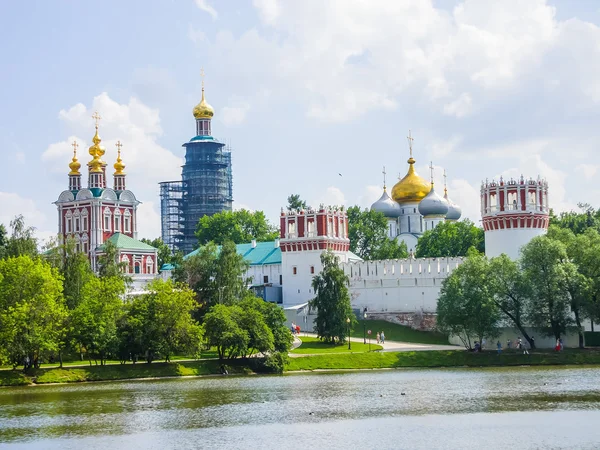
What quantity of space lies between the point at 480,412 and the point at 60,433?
13220mm

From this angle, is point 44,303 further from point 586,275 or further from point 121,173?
point 121,173

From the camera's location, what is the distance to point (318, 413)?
120 ft

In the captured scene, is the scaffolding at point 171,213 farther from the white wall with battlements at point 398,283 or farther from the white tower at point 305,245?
the white wall with battlements at point 398,283

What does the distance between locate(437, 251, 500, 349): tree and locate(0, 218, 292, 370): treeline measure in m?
8.76

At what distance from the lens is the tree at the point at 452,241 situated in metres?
89.2

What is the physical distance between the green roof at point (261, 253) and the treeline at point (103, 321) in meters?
24.0

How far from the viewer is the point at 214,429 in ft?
110

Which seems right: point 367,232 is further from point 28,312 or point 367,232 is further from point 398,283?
point 28,312

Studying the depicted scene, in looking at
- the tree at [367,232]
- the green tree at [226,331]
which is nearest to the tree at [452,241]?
the tree at [367,232]

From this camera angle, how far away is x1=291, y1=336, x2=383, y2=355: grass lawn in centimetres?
6062

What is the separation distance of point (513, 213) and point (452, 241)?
21.9 metres

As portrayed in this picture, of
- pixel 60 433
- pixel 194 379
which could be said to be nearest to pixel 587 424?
pixel 60 433

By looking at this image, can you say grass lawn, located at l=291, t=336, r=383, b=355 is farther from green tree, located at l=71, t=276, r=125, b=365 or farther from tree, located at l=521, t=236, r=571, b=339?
green tree, located at l=71, t=276, r=125, b=365

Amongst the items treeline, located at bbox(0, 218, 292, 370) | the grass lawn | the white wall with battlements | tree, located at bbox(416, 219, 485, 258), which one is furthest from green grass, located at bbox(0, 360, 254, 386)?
tree, located at bbox(416, 219, 485, 258)
